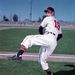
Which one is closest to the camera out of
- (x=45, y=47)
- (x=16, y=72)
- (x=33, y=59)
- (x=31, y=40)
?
(x=31, y=40)

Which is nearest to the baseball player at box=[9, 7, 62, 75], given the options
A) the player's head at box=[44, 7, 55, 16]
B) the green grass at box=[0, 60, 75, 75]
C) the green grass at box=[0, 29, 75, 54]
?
the player's head at box=[44, 7, 55, 16]

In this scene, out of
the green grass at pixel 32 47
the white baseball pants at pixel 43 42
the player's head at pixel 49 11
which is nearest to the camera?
the white baseball pants at pixel 43 42

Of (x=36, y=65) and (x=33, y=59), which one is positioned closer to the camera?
(x=36, y=65)

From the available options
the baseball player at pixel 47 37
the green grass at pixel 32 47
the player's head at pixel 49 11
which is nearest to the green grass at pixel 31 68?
the baseball player at pixel 47 37

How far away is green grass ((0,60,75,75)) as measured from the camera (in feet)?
19.7

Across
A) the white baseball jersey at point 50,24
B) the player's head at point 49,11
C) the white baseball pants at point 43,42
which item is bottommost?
the white baseball pants at point 43,42

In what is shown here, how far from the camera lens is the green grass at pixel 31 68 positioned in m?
6.00

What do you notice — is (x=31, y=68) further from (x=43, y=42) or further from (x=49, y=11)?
(x=49, y=11)

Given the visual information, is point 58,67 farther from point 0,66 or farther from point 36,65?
point 0,66

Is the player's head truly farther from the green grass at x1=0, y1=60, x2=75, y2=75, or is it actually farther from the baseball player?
the green grass at x1=0, y1=60, x2=75, y2=75

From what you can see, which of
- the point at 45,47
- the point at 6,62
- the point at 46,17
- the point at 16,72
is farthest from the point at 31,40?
→ the point at 6,62

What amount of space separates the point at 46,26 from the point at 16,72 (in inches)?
81.0

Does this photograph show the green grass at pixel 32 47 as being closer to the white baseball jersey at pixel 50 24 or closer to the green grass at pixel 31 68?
the green grass at pixel 31 68

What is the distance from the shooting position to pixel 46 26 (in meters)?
5.08
